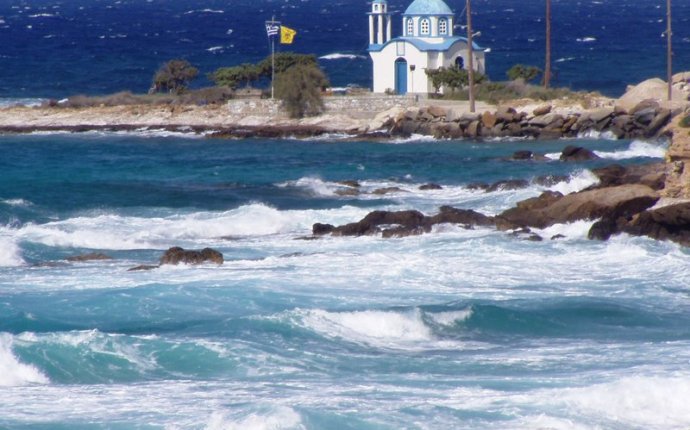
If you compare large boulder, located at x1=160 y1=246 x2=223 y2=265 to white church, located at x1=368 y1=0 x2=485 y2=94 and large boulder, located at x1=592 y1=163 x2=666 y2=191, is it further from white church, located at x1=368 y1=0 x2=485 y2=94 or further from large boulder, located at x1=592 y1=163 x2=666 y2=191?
white church, located at x1=368 y1=0 x2=485 y2=94

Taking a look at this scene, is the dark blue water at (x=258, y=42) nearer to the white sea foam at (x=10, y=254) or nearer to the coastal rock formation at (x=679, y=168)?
the coastal rock formation at (x=679, y=168)

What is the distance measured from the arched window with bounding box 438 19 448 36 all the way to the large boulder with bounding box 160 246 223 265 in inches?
1132

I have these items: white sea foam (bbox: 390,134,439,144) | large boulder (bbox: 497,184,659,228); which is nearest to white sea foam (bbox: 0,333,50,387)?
large boulder (bbox: 497,184,659,228)

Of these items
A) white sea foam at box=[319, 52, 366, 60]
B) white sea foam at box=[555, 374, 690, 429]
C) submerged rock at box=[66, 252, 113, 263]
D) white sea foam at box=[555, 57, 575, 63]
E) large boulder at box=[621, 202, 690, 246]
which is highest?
white sea foam at box=[319, 52, 366, 60]

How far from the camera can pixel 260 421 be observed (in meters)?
14.4

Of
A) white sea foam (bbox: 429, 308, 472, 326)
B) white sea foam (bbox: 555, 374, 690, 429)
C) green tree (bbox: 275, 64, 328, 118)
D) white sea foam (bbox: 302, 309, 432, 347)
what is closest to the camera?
white sea foam (bbox: 555, 374, 690, 429)

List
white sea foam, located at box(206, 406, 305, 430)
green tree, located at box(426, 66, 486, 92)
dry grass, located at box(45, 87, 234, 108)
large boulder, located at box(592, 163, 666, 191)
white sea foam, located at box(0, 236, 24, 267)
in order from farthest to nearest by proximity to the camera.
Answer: dry grass, located at box(45, 87, 234, 108), green tree, located at box(426, 66, 486, 92), large boulder, located at box(592, 163, 666, 191), white sea foam, located at box(0, 236, 24, 267), white sea foam, located at box(206, 406, 305, 430)

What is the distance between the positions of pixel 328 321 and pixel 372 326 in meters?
0.64

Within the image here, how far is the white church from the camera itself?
51688 mm

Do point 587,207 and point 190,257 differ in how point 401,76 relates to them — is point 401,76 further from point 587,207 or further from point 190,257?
point 190,257

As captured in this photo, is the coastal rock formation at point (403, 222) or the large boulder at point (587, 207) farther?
the coastal rock formation at point (403, 222)

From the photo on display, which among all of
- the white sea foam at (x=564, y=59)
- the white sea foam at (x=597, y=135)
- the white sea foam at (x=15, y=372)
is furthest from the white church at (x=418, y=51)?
the white sea foam at (x=15, y=372)

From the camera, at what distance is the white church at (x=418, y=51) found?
51688 mm

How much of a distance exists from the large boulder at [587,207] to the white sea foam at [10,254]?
936 cm
